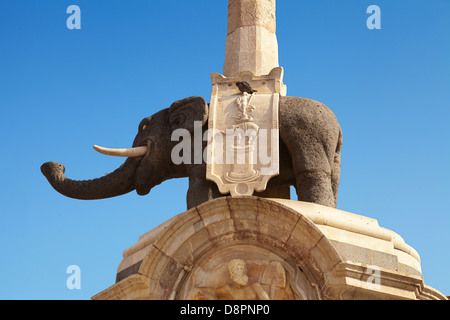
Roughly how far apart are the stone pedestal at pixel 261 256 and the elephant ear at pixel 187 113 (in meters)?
1.95

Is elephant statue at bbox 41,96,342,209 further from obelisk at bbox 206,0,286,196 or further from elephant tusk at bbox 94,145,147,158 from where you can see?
obelisk at bbox 206,0,286,196

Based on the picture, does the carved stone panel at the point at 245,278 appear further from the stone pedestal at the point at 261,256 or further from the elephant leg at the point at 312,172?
the elephant leg at the point at 312,172

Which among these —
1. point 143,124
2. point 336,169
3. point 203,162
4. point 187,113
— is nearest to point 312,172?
point 336,169

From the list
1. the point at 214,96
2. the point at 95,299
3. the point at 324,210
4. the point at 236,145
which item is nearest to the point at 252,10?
the point at 214,96

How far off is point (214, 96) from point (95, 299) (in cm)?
341

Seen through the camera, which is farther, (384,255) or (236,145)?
(236,145)

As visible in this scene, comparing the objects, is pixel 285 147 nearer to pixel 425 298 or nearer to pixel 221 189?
pixel 221 189

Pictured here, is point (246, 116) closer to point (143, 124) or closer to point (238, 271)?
point (143, 124)

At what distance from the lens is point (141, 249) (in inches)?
460

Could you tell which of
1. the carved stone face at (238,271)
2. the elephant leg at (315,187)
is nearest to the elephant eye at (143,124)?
the elephant leg at (315,187)

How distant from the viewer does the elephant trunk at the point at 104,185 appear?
13.1 meters

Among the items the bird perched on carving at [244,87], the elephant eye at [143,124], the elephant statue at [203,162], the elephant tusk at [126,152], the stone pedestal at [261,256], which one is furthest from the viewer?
the elephant eye at [143,124]

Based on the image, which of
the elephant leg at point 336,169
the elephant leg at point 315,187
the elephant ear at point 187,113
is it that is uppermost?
the elephant ear at point 187,113
